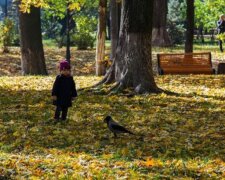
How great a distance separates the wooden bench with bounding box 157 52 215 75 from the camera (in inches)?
736

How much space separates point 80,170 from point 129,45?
22.5ft

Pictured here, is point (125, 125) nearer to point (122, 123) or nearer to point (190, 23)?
point (122, 123)

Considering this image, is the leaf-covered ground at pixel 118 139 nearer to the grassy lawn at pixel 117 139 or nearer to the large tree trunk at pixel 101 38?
the grassy lawn at pixel 117 139

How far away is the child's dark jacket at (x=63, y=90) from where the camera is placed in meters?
10.1

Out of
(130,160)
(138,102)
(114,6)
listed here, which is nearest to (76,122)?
(138,102)

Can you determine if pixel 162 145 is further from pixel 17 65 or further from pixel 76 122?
pixel 17 65

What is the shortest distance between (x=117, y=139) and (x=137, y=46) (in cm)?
474

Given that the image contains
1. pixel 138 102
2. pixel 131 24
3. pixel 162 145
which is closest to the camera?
pixel 162 145

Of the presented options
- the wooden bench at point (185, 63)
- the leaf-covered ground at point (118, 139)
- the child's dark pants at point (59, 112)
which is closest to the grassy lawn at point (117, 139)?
the leaf-covered ground at point (118, 139)

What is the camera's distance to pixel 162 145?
8398 millimetres

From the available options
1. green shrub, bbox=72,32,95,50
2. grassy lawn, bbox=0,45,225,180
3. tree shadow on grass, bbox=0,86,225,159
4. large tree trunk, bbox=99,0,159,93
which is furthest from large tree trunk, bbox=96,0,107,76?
green shrub, bbox=72,32,95,50

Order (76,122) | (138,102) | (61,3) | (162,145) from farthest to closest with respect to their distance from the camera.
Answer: (61,3) → (138,102) → (76,122) → (162,145)

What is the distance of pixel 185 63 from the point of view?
1883cm

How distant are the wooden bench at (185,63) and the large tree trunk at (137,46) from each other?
5421 mm
